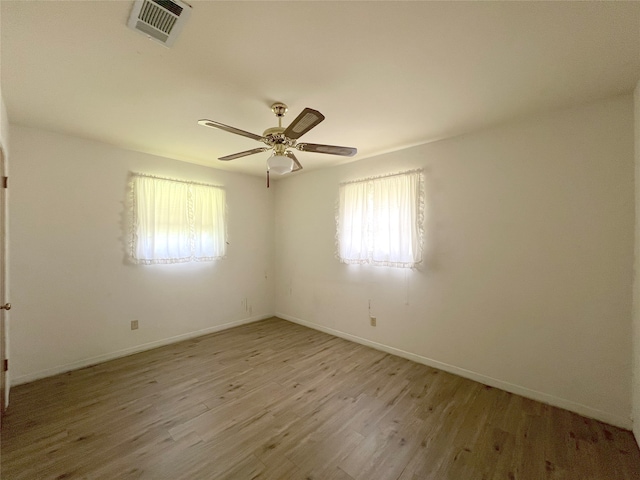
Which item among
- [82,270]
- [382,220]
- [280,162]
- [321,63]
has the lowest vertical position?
[82,270]

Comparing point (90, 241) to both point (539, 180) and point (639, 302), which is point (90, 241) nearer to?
point (539, 180)

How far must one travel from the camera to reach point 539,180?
2279 millimetres

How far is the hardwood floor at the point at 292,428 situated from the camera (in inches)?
62.7

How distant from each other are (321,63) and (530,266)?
95.4 inches

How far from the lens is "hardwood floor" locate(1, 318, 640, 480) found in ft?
5.23

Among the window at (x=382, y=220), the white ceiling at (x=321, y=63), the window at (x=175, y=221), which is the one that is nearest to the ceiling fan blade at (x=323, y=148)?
the white ceiling at (x=321, y=63)

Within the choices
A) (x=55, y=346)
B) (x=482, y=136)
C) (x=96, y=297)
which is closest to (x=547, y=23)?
(x=482, y=136)

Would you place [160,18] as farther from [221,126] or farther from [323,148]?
[323,148]

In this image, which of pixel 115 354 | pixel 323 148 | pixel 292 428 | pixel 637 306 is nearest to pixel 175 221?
pixel 115 354

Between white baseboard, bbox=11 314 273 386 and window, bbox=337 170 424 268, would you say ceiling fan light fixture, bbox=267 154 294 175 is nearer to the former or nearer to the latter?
window, bbox=337 170 424 268

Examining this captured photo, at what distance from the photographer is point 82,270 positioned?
2875mm

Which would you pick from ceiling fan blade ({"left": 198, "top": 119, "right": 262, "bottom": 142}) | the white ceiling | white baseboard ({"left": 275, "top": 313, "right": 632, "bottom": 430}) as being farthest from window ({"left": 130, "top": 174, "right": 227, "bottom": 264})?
white baseboard ({"left": 275, "top": 313, "right": 632, "bottom": 430})

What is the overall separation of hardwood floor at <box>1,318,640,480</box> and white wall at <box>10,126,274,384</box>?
37cm

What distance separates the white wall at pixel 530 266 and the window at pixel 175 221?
2393 mm
